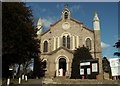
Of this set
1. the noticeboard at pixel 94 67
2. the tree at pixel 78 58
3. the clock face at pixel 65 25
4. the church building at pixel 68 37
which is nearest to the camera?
the noticeboard at pixel 94 67

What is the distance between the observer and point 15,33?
28812mm

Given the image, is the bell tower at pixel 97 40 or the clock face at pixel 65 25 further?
the clock face at pixel 65 25

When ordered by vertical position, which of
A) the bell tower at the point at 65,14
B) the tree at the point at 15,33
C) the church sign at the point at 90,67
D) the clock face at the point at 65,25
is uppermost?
the bell tower at the point at 65,14

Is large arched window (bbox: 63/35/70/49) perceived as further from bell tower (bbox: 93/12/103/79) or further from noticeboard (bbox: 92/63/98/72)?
noticeboard (bbox: 92/63/98/72)

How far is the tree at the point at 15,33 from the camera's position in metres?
28.5

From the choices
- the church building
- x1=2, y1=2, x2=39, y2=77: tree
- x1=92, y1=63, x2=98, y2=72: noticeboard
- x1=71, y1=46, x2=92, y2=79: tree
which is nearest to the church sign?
x1=92, y1=63, x2=98, y2=72: noticeboard

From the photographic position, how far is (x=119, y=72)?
14.7 meters

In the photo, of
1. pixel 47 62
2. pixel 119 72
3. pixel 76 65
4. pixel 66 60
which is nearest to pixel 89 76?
pixel 76 65

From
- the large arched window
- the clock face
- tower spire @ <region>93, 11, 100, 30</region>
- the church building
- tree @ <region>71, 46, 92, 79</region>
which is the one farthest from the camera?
the clock face

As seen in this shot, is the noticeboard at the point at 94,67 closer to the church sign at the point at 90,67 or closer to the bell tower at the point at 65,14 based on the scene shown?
the church sign at the point at 90,67

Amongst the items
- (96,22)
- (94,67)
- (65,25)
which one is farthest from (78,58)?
(96,22)

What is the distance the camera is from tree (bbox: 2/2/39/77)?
2852 centimetres

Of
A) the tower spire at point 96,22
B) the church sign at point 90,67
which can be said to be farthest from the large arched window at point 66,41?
the church sign at point 90,67

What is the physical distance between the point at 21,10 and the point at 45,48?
22509mm
